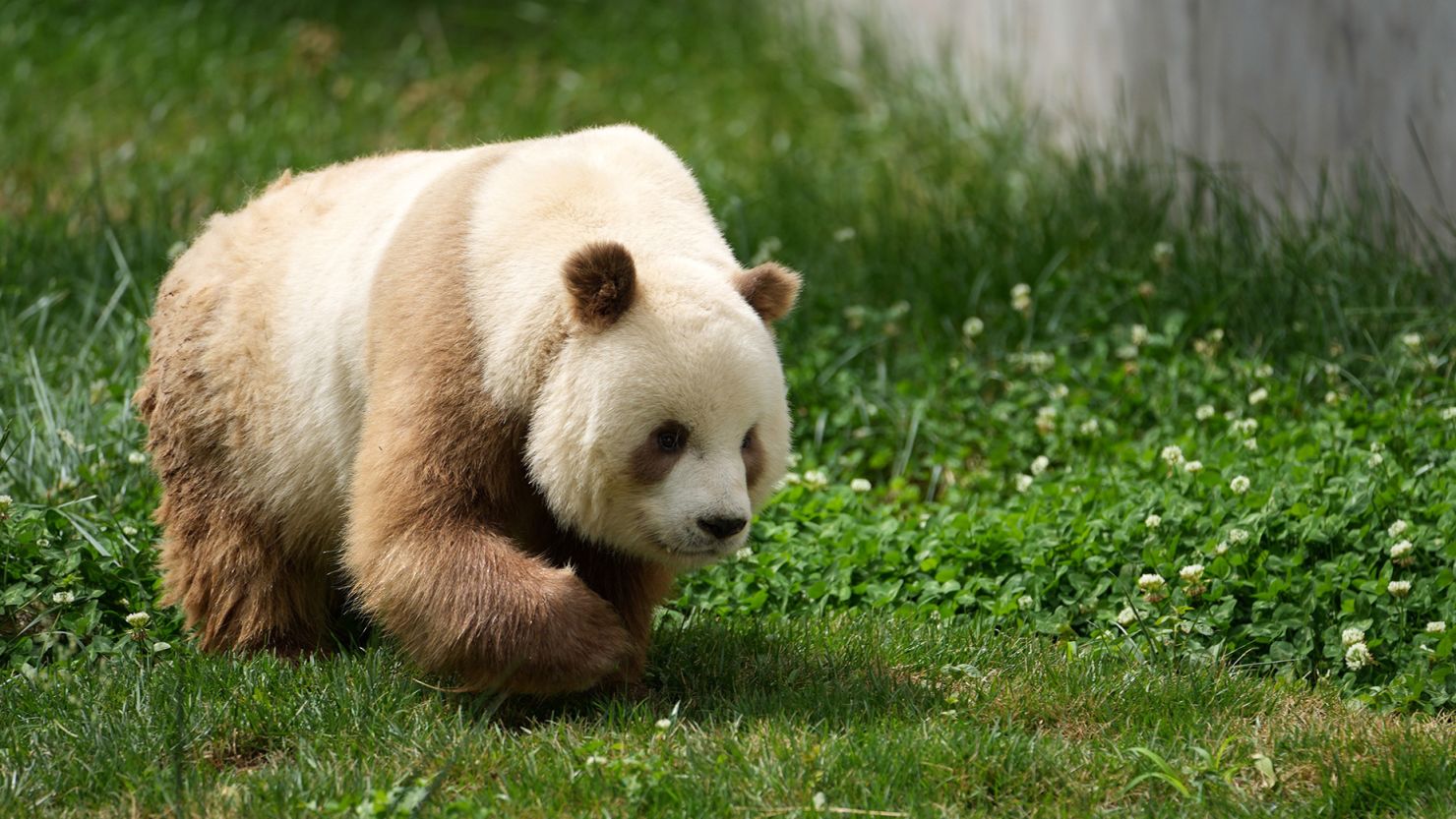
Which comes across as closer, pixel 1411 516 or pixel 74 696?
pixel 74 696

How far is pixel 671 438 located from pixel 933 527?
1.67 meters

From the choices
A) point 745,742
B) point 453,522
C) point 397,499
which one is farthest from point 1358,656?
point 397,499

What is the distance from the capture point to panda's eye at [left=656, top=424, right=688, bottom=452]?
3732 mm

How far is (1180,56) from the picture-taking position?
761cm

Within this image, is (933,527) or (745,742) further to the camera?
(933,527)

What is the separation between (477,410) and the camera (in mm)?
3783

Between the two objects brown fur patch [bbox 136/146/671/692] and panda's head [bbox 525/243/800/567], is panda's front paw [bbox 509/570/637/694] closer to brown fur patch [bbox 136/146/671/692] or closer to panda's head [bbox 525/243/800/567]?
brown fur patch [bbox 136/146/671/692]

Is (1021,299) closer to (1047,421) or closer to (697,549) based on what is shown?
(1047,421)

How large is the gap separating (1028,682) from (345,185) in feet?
8.11

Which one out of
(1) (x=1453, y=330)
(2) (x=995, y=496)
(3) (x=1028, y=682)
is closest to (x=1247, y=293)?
(1) (x=1453, y=330)

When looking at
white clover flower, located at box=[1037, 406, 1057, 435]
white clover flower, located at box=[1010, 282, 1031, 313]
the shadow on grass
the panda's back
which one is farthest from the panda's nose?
white clover flower, located at box=[1010, 282, 1031, 313]

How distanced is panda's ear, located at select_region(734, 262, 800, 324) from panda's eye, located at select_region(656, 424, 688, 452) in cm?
45

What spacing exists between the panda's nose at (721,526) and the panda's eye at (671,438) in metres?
0.19

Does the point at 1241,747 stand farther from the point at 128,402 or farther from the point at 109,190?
the point at 109,190
